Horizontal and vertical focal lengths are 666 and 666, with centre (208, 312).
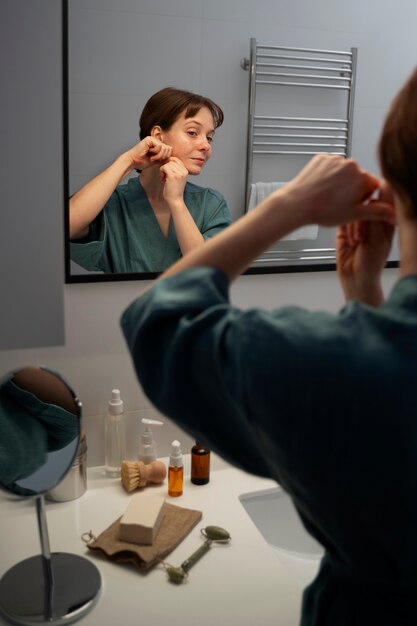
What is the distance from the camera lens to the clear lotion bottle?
59.4 inches

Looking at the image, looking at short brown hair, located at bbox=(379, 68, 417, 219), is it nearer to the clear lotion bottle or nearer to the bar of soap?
the bar of soap

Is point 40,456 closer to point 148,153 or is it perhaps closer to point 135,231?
point 135,231

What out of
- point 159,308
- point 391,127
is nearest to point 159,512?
point 159,308

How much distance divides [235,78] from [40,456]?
0.89 m

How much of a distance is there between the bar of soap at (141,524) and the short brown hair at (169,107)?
76 cm

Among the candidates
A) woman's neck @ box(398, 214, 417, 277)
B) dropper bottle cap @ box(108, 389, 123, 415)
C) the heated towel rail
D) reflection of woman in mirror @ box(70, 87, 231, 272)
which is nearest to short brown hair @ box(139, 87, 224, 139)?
reflection of woman in mirror @ box(70, 87, 231, 272)

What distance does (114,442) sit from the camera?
4.99ft

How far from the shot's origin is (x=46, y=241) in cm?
106

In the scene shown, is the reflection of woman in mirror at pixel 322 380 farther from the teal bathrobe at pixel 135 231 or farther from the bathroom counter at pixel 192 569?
the teal bathrobe at pixel 135 231

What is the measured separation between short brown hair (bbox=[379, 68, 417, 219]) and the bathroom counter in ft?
2.61

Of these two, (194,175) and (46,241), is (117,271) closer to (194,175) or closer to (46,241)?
(194,175)

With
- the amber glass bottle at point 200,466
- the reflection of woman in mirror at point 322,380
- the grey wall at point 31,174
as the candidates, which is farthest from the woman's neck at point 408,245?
the amber glass bottle at point 200,466

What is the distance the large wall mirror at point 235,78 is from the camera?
133 cm

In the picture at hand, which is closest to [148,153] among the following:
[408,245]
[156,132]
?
[156,132]
